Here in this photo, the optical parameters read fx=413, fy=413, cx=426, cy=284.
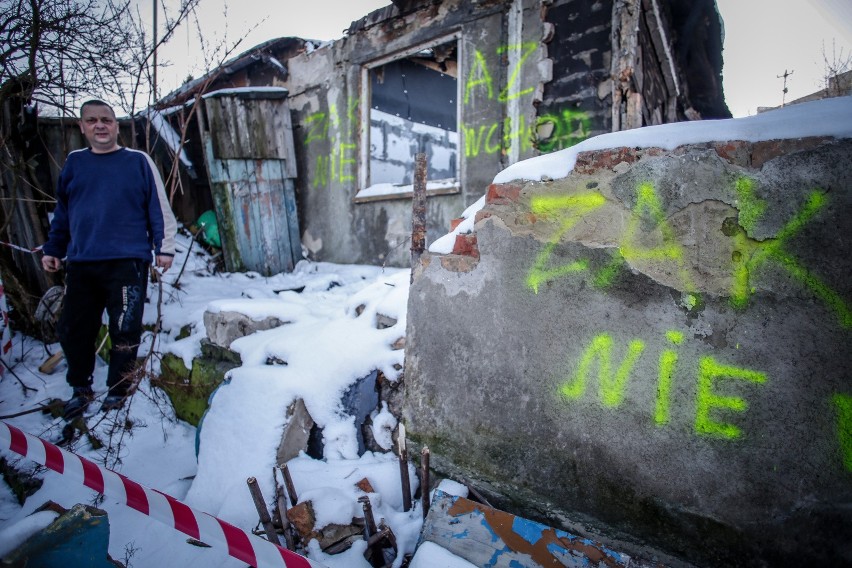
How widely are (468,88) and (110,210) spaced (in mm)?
3360

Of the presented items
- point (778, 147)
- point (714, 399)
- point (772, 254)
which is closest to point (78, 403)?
point (714, 399)

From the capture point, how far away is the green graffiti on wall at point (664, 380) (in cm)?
134

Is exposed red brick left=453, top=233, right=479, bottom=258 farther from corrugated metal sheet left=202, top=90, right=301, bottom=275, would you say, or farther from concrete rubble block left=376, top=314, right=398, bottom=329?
corrugated metal sheet left=202, top=90, right=301, bottom=275

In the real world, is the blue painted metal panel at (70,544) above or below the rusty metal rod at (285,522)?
above

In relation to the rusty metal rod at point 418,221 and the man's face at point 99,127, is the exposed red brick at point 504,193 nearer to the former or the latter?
the rusty metal rod at point 418,221

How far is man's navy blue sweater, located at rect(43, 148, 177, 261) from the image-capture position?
8.20ft

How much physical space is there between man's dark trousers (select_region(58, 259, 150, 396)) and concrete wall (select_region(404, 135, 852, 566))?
6.71ft

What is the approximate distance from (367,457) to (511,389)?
0.89 meters

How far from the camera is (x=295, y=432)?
7.09 ft

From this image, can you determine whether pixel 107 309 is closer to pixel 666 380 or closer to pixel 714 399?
pixel 666 380

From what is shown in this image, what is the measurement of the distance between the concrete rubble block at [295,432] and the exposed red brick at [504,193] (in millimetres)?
1465

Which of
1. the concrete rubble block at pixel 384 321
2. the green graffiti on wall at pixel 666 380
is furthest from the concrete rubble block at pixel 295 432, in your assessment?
the green graffiti on wall at pixel 666 380

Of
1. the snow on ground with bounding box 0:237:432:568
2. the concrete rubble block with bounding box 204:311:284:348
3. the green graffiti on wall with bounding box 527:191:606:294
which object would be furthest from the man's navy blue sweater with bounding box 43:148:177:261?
the green graffiti on wall with bounding box 527:191:606:294

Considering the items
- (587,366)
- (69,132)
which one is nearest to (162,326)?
(69,132)
